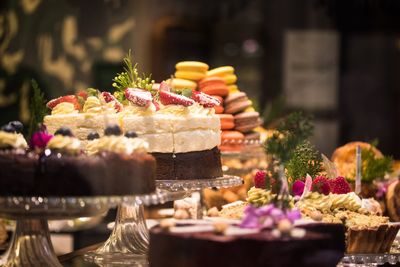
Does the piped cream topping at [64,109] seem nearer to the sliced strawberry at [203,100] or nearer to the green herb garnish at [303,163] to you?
the sliced strawberry at [203,100]

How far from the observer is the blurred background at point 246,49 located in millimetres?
7211

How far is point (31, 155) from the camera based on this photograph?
3.20 metres

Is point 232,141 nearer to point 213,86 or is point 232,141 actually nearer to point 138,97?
point 213,86

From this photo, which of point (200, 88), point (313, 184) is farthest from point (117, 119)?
point (200, 88)

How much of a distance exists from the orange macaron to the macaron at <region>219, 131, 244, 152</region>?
22 centimetres

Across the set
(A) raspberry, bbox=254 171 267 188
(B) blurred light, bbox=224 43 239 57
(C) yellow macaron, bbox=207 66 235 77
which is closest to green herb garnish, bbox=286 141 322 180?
(A) raspberry, bbox=254 171 267 188

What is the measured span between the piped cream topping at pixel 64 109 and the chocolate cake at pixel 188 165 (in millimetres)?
381

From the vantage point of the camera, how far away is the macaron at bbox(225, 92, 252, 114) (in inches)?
204

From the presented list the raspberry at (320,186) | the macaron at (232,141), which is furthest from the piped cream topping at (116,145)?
the macaron at (232,141)

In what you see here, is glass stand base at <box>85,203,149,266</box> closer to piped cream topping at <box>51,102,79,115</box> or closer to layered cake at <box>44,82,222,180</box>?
layered cake at <box>44,82,222,180</box>

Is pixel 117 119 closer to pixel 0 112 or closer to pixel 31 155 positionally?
pixel 31 155

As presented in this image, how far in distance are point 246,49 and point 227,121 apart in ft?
7.00

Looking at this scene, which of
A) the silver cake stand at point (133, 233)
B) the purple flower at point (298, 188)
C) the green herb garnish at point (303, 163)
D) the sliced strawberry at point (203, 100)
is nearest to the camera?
the purple flower at point (298, 188)

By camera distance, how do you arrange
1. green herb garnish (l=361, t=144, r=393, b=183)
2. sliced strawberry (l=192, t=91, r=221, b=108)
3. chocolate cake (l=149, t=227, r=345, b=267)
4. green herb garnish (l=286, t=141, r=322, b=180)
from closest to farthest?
chocolate cake (l=149, t=227, r=345, b=267)
green herb garnish (l=286, t=141, r=322, b=180)
sliced strawberry (l=192, t=91, r=221, b=108)
green herb garnish (l=361, t=144, r=393, b=183)
